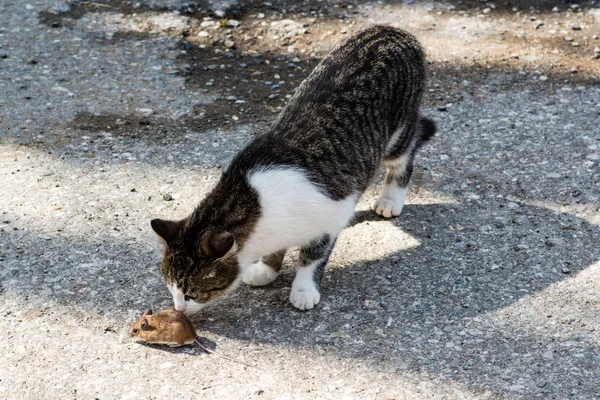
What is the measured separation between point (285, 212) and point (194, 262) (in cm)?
55

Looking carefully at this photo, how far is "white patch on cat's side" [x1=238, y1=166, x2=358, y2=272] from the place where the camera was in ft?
13.6

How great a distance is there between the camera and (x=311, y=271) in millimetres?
4461

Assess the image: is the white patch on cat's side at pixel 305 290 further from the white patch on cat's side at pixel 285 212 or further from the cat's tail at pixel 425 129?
the cat's tail at pixel 425 129

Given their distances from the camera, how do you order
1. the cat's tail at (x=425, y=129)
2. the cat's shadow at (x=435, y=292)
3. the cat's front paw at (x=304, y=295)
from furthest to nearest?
1. the cat's tail at (x=425, y=129)
2. the cat's front paw at (x=304, y=295)
3. the cat's shadow at (x=435, y=292)

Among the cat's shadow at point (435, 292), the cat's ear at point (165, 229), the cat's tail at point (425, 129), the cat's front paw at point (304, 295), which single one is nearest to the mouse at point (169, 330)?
the cat's shadow at point (435, 292)

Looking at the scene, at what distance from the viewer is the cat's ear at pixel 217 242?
3861 mm

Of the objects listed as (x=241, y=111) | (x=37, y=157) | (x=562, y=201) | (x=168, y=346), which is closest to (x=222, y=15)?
(x=241, y=111)

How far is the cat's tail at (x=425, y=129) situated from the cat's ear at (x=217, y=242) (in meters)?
1.90

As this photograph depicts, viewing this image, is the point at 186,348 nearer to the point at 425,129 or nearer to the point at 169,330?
the point at 169,330

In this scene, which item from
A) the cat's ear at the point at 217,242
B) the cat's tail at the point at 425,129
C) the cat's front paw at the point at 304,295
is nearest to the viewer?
the cat's ear at the point at 217,242

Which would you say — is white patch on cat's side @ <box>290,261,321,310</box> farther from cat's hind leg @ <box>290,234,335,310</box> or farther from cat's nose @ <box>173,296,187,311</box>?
cat's nose @ <box>173,296,187,311</box>

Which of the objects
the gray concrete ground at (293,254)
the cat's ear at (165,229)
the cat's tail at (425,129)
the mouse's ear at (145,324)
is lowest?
the gray concrete ground at (293,254)

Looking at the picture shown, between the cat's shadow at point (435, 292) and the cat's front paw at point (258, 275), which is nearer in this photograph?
the cat's shadow at point (435, 292)

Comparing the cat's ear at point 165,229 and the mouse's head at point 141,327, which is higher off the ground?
the cat's ear at point 165,229
